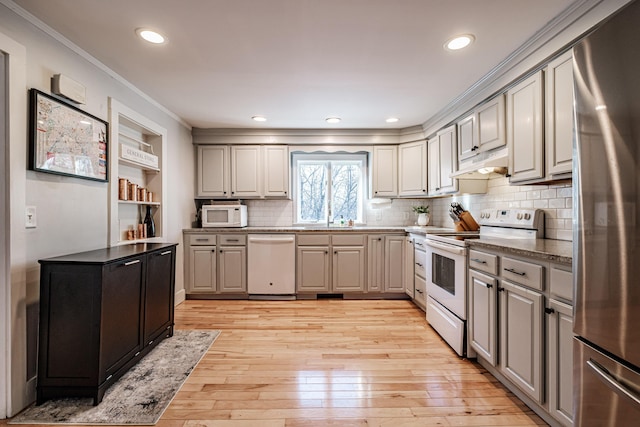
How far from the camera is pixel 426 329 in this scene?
295 centimetres

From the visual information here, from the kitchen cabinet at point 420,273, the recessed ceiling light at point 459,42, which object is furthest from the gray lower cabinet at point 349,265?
the recessed ceiling light at point 459,42

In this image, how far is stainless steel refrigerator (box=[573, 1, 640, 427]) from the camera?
0.93 m

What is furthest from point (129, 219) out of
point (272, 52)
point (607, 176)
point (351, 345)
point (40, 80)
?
point (607, 176)

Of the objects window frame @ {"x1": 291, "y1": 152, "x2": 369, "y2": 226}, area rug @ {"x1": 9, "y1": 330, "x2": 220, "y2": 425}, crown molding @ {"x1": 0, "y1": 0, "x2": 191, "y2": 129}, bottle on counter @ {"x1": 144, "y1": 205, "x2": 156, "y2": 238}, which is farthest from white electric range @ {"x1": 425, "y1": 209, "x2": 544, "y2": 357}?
crown molding @ {"x1": 0, "y1": 0, "x2": 191, "y2": 129}

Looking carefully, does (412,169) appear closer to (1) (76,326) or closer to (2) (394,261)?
(2) (394,261)

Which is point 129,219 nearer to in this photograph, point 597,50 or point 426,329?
point 426,329

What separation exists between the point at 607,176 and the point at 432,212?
3.55 m

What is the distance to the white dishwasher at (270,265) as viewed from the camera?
393cm

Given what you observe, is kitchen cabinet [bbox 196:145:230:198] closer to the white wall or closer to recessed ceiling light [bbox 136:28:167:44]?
the white wall

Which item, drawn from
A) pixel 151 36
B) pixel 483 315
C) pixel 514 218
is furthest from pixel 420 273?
pixel 151 36

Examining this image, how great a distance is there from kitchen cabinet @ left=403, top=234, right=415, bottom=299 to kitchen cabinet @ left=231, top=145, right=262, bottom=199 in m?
2.13

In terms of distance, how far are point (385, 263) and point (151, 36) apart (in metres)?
3.34

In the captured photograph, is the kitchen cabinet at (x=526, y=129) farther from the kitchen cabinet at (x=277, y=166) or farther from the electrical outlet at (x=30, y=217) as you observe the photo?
the electrical outlet at (x=30, y=217)

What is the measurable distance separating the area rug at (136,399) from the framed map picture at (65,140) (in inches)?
55.3
